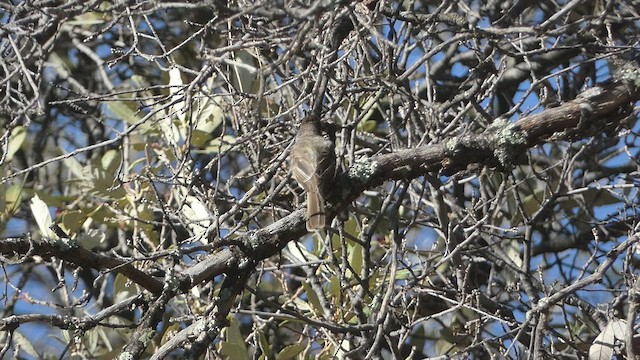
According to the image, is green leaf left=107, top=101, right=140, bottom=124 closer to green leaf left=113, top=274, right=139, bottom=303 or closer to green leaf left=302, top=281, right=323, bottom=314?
green leaf left=113, top=274, right=139, bottom=303

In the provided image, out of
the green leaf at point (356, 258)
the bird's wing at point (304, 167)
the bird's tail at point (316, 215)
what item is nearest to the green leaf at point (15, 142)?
the green leaf at point (356, 258)

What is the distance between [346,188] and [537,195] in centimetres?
237

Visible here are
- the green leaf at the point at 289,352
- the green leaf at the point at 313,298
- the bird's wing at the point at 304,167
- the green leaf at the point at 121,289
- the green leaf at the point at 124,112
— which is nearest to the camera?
the bird's wing at the point at 304,167

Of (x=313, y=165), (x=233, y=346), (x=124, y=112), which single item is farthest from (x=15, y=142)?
(x=313, y=165)

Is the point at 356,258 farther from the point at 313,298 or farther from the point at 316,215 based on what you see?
the point at 316,215

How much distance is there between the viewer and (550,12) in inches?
243

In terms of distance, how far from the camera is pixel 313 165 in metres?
3.90

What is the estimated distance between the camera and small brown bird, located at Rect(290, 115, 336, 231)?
138 inches

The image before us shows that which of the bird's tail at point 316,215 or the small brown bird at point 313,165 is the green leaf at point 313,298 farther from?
the bird's tail at point 316,215

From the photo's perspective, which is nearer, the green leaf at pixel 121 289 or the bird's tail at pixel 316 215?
the bird's tail at pixel 316 215

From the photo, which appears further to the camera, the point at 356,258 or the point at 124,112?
the point at 124,112

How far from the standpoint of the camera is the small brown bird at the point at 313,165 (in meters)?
3.50

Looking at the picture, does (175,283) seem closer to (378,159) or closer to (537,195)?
(378,159)

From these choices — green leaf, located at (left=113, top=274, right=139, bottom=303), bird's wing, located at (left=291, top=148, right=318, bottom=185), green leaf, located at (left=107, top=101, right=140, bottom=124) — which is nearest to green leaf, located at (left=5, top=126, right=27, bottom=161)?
green leaf, located at (left=107, top=101, right=140, bottom=124)
